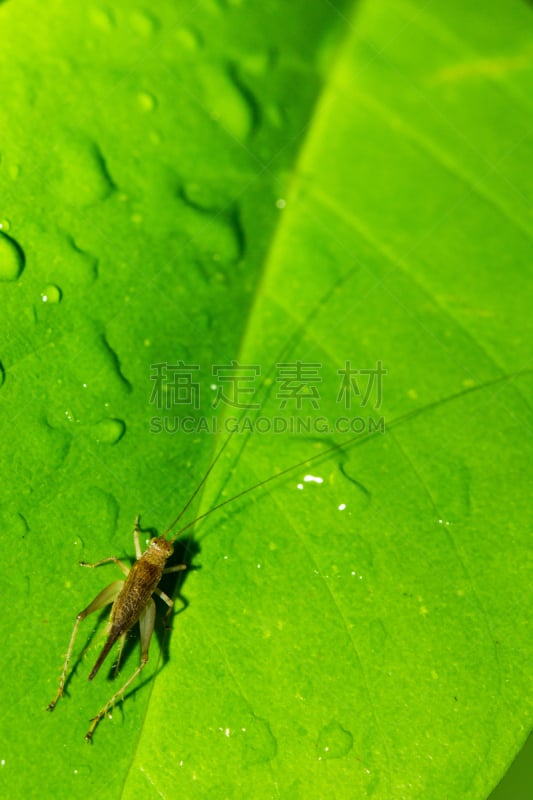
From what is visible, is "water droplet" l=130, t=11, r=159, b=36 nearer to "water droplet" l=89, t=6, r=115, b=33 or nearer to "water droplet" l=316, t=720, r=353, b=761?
"water droplet" l=89, t=6, r=115, b=33

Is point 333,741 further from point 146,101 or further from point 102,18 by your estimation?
point 102,18

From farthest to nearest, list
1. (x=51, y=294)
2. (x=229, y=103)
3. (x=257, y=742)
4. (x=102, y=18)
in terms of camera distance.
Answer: (x=229, y=103), (x=102, y=18), (x=51, y=294), (x=257, y=742)

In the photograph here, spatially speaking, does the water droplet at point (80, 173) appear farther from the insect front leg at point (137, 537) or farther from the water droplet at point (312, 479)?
the water droplet at point (312, 479)

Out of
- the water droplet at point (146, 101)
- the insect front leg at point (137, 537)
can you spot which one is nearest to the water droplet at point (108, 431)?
the insect front leg at point (137, 537)

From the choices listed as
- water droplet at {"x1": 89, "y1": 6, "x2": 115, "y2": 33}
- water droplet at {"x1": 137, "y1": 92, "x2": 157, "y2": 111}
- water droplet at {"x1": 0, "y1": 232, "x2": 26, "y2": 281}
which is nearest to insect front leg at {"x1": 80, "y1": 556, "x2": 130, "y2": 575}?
water droplet at {"x1": 0, "y1": 232, "x2": 26, "y2": 281}

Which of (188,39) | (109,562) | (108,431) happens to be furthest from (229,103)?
(109,562)

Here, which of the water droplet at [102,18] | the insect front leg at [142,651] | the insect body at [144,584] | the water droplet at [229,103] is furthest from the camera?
the water droplet at [229,103]
